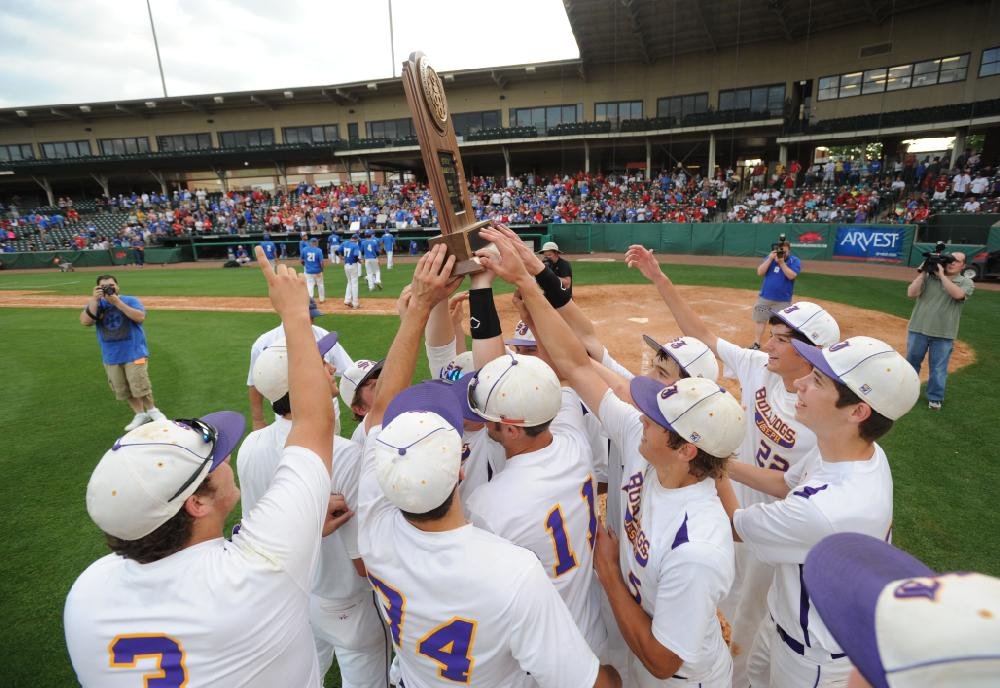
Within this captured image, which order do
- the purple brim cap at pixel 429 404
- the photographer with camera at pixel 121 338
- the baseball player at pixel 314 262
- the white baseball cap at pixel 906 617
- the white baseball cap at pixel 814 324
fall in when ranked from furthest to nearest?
the baseball player at pixel 314 262, the photographer with camera at pixel 121 338, the white baseball cap at pixel 814 324, the purple brim cap at pixel 429 404, the white baseball cap at pixel 906 617

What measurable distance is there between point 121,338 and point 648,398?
7.81 metres

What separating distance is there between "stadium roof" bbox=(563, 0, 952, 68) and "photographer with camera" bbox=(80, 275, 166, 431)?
2900 centimetres

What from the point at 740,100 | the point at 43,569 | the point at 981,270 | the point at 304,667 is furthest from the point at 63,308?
the point at 740,100

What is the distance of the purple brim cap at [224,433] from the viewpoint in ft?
6.00

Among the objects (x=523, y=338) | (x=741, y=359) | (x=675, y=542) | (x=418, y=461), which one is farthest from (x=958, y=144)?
(x=418, y=461)

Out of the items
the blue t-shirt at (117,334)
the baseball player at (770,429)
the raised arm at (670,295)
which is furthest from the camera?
the blue t-shirt at (117,334)

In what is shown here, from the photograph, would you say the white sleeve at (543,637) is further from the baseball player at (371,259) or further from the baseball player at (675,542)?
the baseball player at (371,259)

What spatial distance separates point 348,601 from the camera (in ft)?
9.20

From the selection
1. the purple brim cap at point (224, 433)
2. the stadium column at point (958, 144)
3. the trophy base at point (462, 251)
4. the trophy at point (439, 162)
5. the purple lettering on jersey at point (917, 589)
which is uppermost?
the stadium column at point (958, 144)

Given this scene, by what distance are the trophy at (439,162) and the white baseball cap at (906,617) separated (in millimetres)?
2031

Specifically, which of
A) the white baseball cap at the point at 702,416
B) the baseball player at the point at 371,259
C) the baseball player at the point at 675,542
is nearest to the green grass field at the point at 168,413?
the baseball player at the point at 675,542

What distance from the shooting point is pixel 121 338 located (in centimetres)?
712

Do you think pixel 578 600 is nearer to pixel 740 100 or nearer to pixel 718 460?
pixel 718 460

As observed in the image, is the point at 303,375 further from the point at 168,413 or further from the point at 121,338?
the point at 168,413
